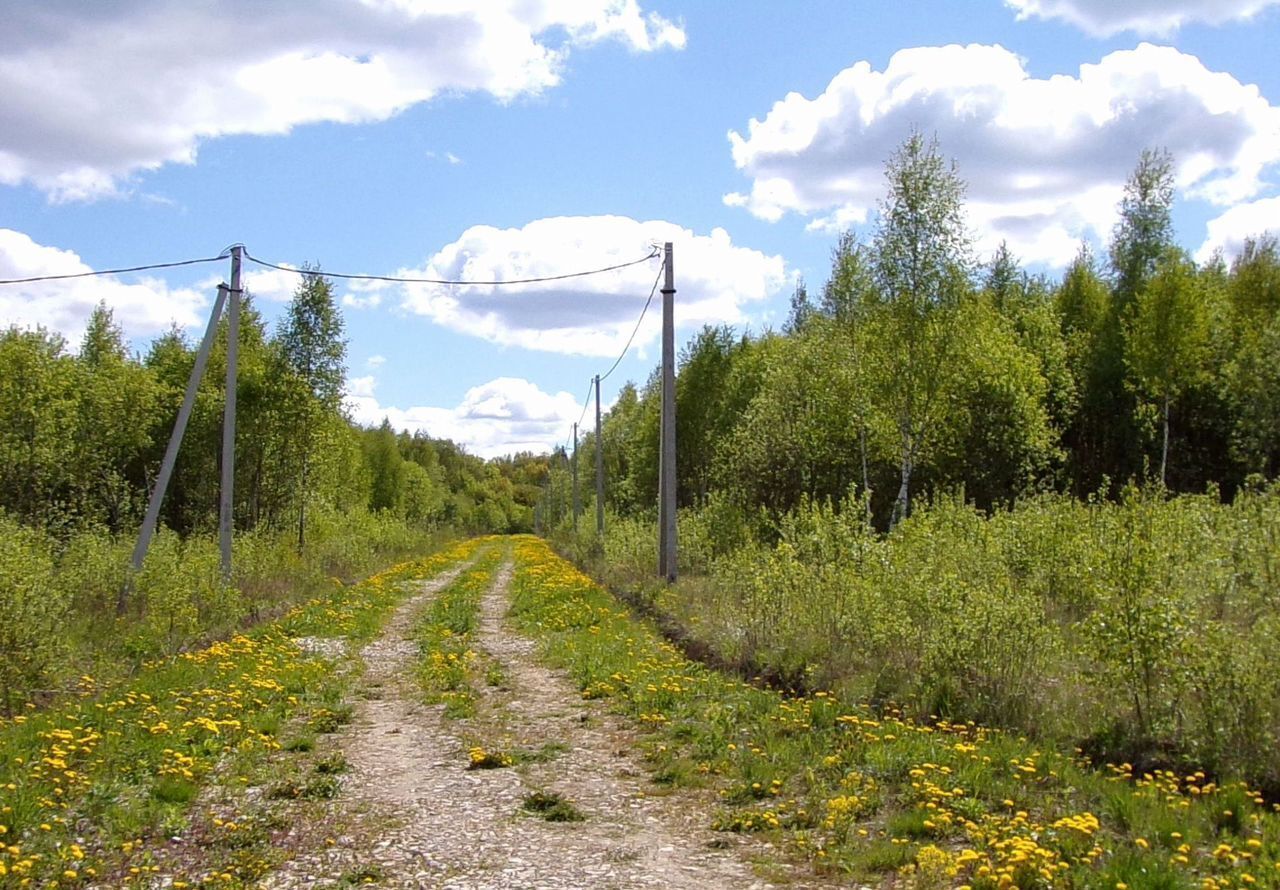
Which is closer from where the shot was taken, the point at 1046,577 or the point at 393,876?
the point at 393,876

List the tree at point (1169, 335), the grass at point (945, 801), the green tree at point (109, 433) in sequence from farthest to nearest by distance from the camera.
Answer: the tree at point (1169, 335)
the green tree at point (109, 433)
the grass at point (945, 801)

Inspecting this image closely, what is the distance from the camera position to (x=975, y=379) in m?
26.7

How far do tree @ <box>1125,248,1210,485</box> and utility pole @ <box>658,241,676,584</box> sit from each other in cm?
2214

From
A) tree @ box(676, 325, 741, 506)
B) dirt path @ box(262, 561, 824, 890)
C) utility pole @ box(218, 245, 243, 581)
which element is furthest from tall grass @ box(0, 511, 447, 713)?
tree @ box(676, 325, 741, 506)

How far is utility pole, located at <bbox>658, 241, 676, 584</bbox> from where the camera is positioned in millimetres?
19547

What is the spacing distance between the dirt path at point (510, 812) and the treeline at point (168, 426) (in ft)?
55.6

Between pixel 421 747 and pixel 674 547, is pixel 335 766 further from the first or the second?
pixel 674 547

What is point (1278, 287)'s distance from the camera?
3994 centimetres

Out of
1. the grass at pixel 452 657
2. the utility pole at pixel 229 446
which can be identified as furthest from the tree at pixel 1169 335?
the utility pole at pixel 229 446

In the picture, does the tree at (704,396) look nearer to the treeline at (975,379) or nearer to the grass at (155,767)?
the treeline at (975,379)

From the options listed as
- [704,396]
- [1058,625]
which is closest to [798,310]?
[704,396]

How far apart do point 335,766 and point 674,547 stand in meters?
12.4

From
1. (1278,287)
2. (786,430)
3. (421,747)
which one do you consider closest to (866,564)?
(421,747)

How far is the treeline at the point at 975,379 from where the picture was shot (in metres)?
23.7
